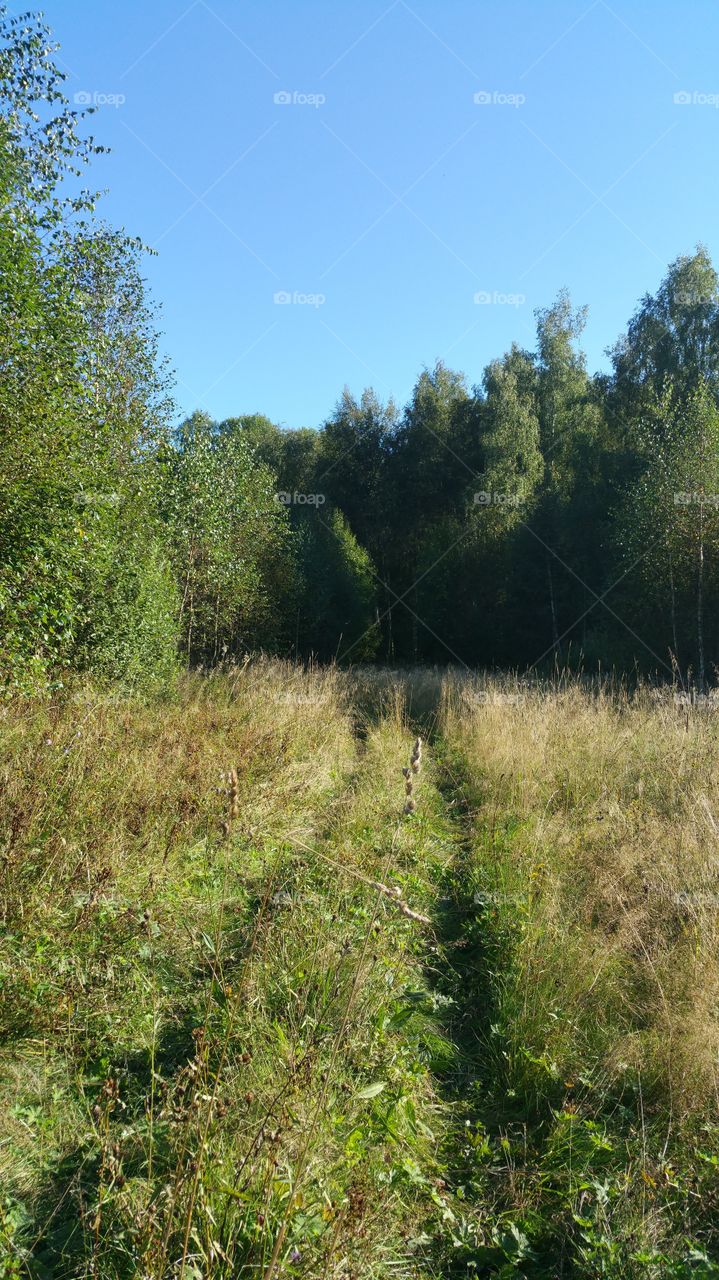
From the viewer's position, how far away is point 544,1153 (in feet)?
8.67

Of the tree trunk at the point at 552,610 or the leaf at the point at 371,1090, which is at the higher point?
the tree trunk at the point at 552,610

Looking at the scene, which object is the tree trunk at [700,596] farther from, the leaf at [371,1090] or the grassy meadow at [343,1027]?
the leaf at [371,1090]

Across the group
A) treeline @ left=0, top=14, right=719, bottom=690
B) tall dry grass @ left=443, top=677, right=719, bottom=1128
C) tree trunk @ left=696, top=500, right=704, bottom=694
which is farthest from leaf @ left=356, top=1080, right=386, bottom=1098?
tree trunk @ left=696, top=500, right=704, bottom=694

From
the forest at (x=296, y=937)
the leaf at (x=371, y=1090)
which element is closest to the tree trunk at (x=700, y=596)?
the forest at (x=296, y=937)

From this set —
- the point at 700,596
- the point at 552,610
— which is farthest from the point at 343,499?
the point at 700,596

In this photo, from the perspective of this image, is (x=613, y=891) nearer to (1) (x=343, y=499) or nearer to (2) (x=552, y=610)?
(2) (x=552, y=610)

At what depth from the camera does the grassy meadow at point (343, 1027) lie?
2.00 meters

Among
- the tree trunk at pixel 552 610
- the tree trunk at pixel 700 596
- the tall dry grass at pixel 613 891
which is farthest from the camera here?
the tree trunk at pixel 552 610

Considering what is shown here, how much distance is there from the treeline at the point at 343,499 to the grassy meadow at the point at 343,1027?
3008 millimetres

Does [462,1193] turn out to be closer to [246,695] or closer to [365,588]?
[246,695]

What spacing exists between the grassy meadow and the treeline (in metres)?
3.01

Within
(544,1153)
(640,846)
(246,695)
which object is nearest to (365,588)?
(246,695)

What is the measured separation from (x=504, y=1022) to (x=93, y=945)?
212 cm

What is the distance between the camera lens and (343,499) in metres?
33.2
